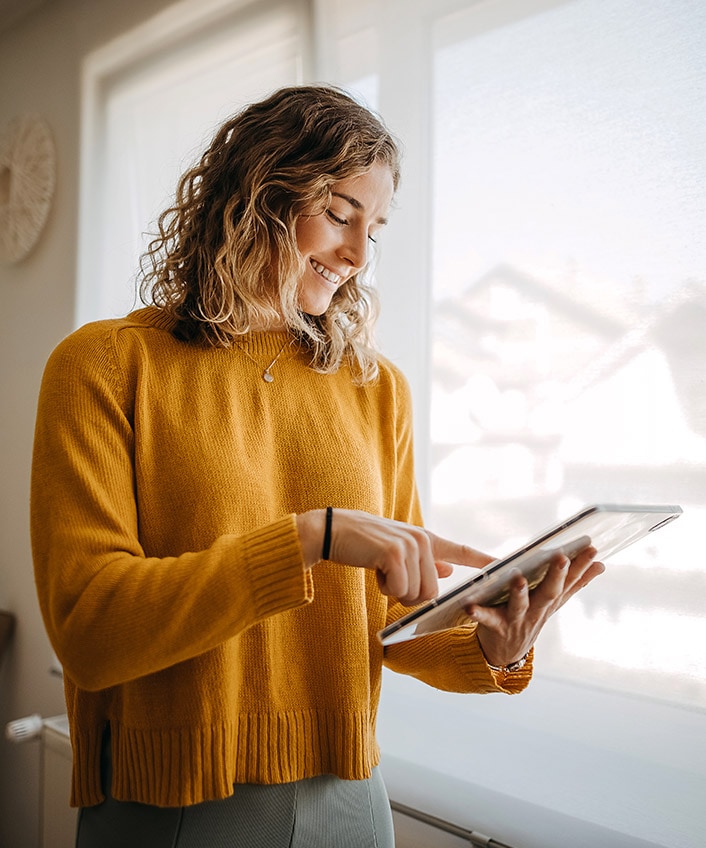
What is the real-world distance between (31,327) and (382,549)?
6.46 ft

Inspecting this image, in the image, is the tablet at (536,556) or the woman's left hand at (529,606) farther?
the woman's left hand at (529,606)

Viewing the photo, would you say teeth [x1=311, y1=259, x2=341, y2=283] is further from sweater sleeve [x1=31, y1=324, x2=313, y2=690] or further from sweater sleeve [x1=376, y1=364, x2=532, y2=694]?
sweater sleeve [x1=31, y1=324, x2=313, y2=690]

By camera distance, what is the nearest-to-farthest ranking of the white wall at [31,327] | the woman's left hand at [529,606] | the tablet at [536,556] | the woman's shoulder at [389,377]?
1. the tablet at [536,556]
2. the woman's left hand at [529,606]
3. the woman's shoulder at [389,377]
4. the white wall at [31,327]

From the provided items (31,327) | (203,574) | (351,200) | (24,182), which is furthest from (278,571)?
(24,182)

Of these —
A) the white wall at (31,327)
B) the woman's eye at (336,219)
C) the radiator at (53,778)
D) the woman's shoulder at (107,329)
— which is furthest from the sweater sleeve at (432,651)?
the white wall at (31,327)

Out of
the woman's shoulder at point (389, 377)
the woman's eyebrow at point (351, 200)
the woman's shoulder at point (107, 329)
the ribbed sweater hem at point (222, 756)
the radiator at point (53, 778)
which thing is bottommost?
the radiator at point (53, 778)

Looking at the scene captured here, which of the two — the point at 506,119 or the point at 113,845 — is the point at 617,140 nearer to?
the point at 506,119

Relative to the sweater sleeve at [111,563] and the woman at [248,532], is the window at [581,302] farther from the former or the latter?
the sweater sleeve at [111,563]

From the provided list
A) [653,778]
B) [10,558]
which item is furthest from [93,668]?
[10,558]

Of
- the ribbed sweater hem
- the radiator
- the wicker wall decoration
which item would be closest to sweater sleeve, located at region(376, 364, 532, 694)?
the ribbed sweater hem

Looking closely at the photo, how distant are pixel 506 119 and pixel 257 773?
1112 mm

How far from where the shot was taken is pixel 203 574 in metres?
0.73

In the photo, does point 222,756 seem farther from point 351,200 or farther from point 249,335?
point 351,200

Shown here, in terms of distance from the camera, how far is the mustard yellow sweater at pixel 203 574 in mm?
747
